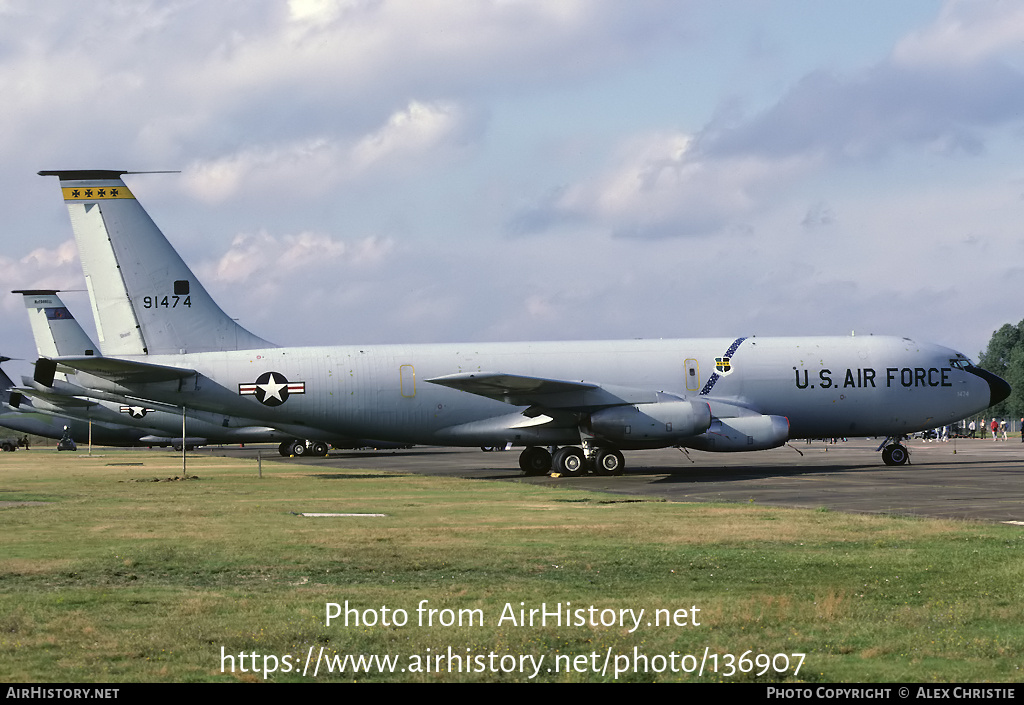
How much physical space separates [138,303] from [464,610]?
27125 millimetres

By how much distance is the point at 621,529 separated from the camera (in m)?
18.2

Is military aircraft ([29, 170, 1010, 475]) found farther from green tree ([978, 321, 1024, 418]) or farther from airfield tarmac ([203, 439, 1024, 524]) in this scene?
green tree ([978, 321, 1024, 418])

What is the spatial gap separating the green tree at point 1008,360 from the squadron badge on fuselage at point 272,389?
148 m

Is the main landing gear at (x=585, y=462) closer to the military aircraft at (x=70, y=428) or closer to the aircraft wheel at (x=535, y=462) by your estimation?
the aircraft wheel at (x=535, y=462)

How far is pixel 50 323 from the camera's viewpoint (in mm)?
66938

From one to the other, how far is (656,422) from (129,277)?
16675mm

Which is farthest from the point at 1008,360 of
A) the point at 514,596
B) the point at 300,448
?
the point at 514,596

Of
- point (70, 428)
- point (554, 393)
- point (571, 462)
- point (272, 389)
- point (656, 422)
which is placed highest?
point (272, 389)

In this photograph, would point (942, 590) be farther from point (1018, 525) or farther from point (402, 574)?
point (1018, 525)

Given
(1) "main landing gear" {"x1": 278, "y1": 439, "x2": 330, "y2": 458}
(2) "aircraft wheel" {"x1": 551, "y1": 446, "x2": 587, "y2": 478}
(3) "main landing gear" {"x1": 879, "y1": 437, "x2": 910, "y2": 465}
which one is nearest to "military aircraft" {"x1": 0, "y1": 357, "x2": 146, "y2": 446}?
(1) "main landing gear" {"x1": 278, "y1": 439, "x2": 330, "y2": 458}

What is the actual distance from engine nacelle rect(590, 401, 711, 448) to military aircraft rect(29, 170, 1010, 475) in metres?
0.04

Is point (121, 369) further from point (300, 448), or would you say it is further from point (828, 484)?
point (300, 448)

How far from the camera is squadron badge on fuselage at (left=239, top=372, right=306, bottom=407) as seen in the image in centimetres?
3562

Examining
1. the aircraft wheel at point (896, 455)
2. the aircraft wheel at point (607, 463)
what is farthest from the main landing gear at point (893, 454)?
the aircraft wheel at point (607, 463)
